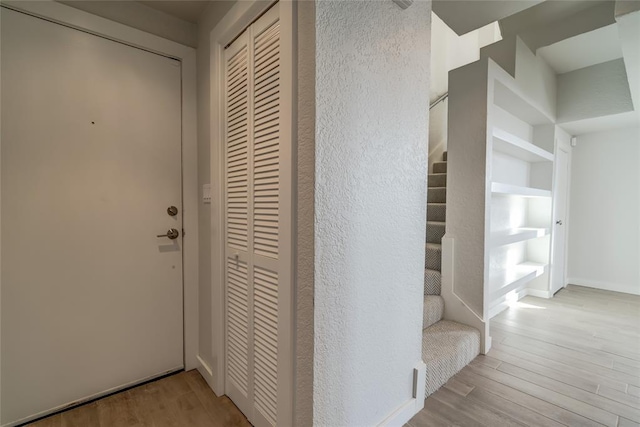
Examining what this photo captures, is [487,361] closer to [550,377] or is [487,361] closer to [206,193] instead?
[550,377]

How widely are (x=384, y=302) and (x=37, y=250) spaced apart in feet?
5.80

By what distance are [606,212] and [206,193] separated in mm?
4825

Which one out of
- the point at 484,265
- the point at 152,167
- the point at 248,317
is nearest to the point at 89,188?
the point at 152,167

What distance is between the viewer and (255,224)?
1.36 metres

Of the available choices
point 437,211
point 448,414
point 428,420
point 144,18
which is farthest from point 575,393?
point 144,18

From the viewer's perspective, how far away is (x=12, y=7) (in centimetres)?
134

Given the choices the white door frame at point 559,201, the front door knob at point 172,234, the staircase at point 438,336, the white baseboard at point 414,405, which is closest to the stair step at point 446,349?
the staircase at point 438,336

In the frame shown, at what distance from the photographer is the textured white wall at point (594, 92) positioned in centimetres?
283

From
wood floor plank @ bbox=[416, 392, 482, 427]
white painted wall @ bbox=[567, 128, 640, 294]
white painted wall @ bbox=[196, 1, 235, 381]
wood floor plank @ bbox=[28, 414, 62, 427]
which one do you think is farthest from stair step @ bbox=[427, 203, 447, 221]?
wood floor plank @ bbox=[28, 414, 62, 427]

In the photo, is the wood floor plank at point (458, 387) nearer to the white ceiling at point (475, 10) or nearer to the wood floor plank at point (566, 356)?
the wood floor plank at point (566, 356)

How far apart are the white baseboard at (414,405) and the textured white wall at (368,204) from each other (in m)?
0.03

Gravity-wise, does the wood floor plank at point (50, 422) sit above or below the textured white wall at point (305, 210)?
below

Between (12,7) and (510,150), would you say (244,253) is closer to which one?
(12,7)

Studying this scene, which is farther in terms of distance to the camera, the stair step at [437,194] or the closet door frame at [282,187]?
the stair step at [437,194]
